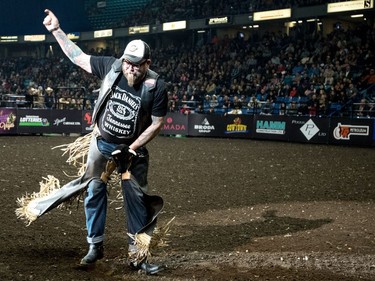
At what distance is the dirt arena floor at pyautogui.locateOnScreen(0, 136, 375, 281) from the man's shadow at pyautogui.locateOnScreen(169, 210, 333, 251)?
0.04 feet

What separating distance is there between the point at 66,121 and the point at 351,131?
11741mm

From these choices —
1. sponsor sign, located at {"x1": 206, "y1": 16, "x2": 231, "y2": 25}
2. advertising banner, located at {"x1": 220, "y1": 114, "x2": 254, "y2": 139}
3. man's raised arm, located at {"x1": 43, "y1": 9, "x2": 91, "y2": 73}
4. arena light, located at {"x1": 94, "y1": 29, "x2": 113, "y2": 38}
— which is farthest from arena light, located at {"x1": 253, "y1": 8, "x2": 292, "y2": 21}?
man's raised arm, located at {"x1": 43, "y1": 9, "x2": 91, "y2": 73}

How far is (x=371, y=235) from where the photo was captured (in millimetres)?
5609

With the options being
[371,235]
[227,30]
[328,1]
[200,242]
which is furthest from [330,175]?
[227,30]

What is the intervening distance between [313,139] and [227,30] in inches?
719

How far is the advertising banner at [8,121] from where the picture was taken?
2002cm

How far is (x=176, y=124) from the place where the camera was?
71.6 ft

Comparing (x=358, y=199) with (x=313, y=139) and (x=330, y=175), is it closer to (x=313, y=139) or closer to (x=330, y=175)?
(x=330, y=175)

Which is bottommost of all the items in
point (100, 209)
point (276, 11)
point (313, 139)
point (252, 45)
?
point (313, 139)

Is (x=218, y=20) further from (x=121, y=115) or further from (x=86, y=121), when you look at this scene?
(x=121, y=115)

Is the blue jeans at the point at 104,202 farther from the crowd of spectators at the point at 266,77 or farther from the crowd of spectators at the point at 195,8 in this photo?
the crowd of spectators at the point at 195,8

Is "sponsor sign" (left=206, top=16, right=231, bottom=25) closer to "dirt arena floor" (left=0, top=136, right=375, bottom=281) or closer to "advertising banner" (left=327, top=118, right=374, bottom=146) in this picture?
"advertising banner" (left=327, top=118, right=374, bottom=146)

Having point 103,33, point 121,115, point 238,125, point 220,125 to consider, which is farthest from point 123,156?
point 103,33

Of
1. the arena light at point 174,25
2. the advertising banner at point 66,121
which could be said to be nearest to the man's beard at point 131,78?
the advertising banner at point 66,121
